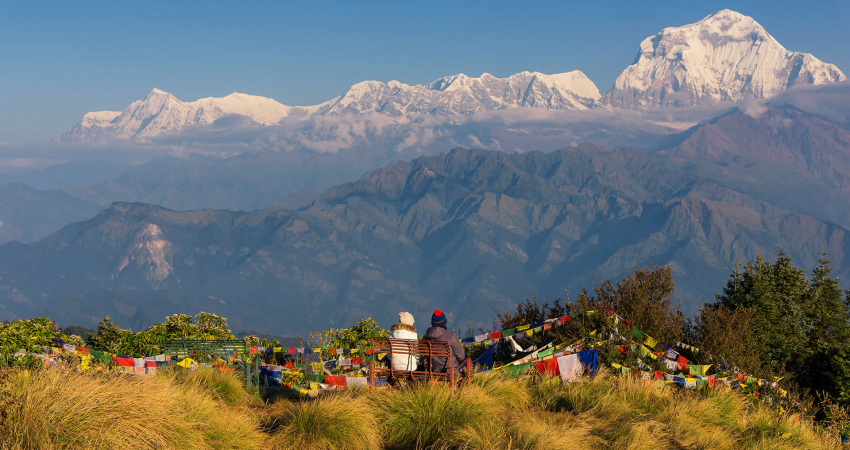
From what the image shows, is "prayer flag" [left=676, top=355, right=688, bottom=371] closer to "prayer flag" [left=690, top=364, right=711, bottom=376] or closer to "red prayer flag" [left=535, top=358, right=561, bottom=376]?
"prayer flag" [left=690, top=364, right=711, bottom=376]

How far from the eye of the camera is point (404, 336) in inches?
432

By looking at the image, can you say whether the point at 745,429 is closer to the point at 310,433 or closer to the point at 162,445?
the point at 310,433

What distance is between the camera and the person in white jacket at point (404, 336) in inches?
417

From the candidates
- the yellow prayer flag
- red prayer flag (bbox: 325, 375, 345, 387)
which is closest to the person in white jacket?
red prayer flag (bbox: 325, 375, 345, 387)

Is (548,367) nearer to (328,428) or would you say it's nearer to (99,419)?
(328,428)

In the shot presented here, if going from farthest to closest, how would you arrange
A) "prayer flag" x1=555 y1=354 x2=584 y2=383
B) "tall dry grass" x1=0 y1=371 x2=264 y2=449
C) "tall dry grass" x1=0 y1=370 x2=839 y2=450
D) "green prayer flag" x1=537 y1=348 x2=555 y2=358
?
1. "green prayer flag" x1=537 y1=348 x2=555 y2=358
2. "prayer flag" x1=555 y1=354 x2=584 y2=383
3. "tall dry grass" x1=0 y1=370 x2=839 y2=450
4. "tall dry grass" x1=0 y1=371 x2=264 y2=449

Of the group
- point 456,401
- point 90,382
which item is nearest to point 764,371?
point 456,401

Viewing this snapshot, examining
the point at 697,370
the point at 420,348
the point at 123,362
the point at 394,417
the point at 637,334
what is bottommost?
the point at 123,362

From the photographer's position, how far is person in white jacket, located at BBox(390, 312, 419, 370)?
10.6 m

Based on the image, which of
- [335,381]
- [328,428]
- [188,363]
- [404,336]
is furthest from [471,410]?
[188,363]

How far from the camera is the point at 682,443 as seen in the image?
8.52 m

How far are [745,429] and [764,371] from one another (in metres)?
4.81

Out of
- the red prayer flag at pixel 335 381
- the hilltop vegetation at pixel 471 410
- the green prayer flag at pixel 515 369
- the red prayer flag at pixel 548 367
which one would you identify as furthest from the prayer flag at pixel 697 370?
the red prayer flag at pixel 335 381

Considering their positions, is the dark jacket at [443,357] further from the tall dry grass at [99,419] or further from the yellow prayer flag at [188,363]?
the yellow prayer flag at [188,363]
